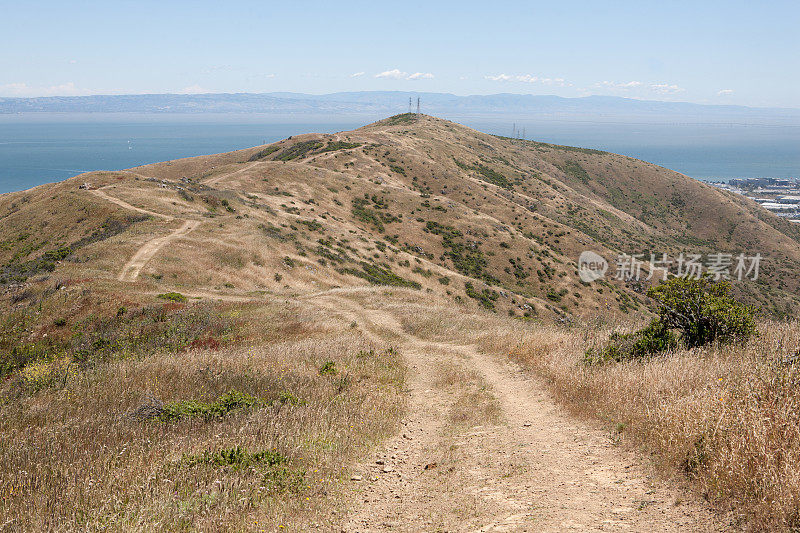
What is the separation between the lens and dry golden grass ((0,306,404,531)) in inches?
193

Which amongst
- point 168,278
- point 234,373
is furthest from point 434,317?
point 168,278

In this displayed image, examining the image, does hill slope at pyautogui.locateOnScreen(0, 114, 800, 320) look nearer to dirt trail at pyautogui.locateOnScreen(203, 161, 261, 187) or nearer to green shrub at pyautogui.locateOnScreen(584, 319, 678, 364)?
dirt trail at pyautogui.locateOnScreen(203, 161, 261, 187)

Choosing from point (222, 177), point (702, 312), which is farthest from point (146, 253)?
point (222, 177)

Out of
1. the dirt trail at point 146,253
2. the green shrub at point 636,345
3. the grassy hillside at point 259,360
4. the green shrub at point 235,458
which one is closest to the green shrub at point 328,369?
the grassy hillside at point 259,360

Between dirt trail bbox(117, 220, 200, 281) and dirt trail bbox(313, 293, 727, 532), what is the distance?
81.8 feet

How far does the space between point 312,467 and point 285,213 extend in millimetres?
48777

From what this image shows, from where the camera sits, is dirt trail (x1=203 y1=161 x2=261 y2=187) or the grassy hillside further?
dirt trail (x1=203 y1=161 x2=261 y2=187)

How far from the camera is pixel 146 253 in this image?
102ft

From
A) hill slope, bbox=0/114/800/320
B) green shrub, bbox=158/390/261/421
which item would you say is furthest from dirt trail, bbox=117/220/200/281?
green shrub, bbox=158/390/261/421

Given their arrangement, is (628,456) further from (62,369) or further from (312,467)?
(62,369)

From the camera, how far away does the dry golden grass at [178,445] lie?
4.89 m

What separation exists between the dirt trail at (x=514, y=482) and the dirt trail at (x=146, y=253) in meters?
24.9

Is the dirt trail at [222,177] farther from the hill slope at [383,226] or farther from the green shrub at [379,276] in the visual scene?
the green shrub at [379,276]

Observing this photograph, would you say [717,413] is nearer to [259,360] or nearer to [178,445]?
[178,445]
